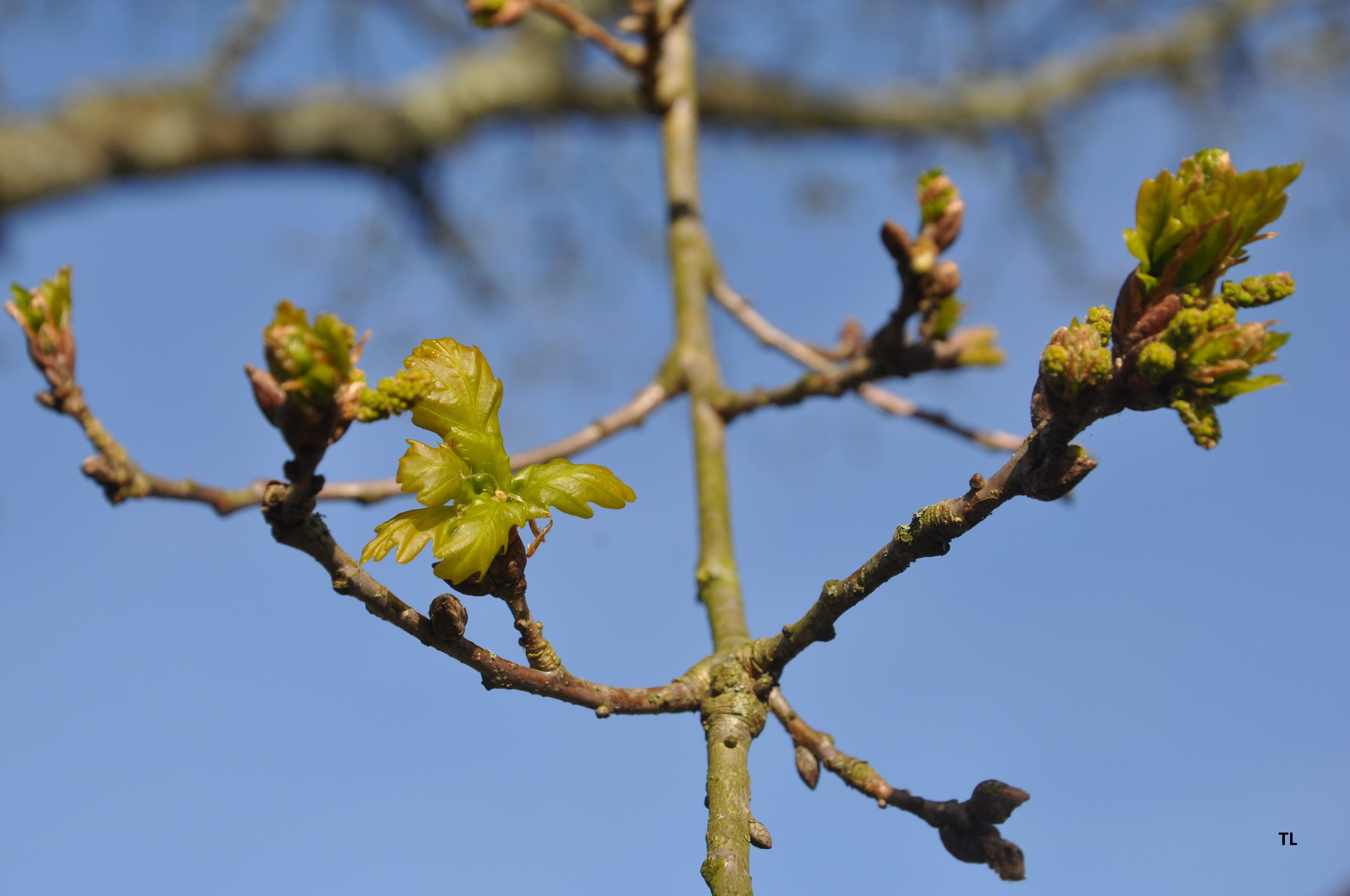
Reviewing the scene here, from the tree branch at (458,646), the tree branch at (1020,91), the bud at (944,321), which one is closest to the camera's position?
the tree branch at (458,646)

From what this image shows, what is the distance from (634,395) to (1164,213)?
1319mm

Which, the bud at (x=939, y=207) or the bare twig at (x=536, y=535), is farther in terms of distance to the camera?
the bud at (x=939, y=207)

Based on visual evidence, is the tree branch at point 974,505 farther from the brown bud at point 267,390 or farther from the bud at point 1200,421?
the brown bud at point 267,390

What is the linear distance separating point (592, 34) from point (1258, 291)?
5.40ft

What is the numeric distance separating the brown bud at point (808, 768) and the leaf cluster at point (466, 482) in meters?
0.50

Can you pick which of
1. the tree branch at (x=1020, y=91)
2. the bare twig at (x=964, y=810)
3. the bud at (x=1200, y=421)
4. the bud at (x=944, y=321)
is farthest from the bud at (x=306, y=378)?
the tree branch at (x=1020, y=91)

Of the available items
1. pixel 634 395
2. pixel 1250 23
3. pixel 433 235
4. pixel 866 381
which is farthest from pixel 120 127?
pixel 1250 23

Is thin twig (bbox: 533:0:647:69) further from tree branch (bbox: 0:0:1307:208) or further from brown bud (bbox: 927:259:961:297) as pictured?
tree branch (bbox: 0:0:1307:208)

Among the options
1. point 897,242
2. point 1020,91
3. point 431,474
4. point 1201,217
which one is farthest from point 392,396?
point 1020,91

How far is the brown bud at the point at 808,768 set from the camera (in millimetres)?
1293

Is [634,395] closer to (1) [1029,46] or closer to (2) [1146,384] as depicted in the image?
(2) [1146,384]

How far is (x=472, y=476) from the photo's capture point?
1.04 m

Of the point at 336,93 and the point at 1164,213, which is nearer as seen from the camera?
the point at 1164,213

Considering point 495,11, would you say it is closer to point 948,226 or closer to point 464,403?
point 948,226
